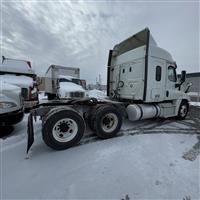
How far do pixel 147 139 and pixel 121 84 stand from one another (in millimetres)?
2817

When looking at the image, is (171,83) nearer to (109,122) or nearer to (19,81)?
(109,122)

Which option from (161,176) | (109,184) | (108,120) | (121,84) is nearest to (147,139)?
(108,120)

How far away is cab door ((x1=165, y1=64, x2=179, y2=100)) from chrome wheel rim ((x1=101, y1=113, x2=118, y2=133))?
9.64 ft

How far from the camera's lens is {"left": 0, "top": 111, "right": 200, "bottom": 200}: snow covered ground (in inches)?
86.7

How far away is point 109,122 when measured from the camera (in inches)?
179

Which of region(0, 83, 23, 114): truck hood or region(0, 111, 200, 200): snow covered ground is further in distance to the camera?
region(0, 83, 23, 114): truck hood

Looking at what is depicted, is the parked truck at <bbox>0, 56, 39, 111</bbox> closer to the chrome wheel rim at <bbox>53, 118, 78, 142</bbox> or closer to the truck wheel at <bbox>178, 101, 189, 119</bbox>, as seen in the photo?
the chrome wheel rim at <bbox>53, 118, 78, 142</bbox>

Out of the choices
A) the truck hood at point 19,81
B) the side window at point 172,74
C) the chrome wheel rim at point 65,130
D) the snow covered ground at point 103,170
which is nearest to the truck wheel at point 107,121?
the snow covered ground at point 103,170

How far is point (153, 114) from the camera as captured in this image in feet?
19.0

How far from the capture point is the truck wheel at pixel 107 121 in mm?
4199

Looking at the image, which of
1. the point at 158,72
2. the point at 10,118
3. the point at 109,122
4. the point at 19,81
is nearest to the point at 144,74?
the point at 158,72

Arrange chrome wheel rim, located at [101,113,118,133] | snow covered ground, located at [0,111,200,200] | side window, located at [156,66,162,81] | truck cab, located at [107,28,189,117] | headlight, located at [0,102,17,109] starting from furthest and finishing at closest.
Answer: side window, located at [156,66,162,81]
truck cab, located at [107,28,189,117]
chrome wheel rim, located at [101,113,118,133]
headlight, located at [0,102,17,109]
snow covered ground, located at [0,111,200,200]

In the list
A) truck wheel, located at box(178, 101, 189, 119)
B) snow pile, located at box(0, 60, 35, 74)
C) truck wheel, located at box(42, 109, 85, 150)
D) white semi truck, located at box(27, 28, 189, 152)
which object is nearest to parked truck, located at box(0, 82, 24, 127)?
white semi truck, located at box(27, 28, 189, 152)

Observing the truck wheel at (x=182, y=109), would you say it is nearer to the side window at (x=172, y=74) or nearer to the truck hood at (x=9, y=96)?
the side window at (x=172, y=74)
